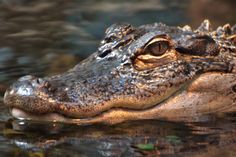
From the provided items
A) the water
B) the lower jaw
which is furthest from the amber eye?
the lower jaw

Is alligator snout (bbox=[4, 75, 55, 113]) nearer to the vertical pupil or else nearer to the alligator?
the alligator

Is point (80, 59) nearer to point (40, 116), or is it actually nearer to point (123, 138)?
point (40, 116)

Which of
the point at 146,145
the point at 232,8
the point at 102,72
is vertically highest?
the point at 232,8

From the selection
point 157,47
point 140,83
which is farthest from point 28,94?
point 157,47

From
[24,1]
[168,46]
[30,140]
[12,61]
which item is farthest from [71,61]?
[24,1]

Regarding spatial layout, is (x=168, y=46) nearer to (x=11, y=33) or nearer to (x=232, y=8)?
(x=11, y=33)
